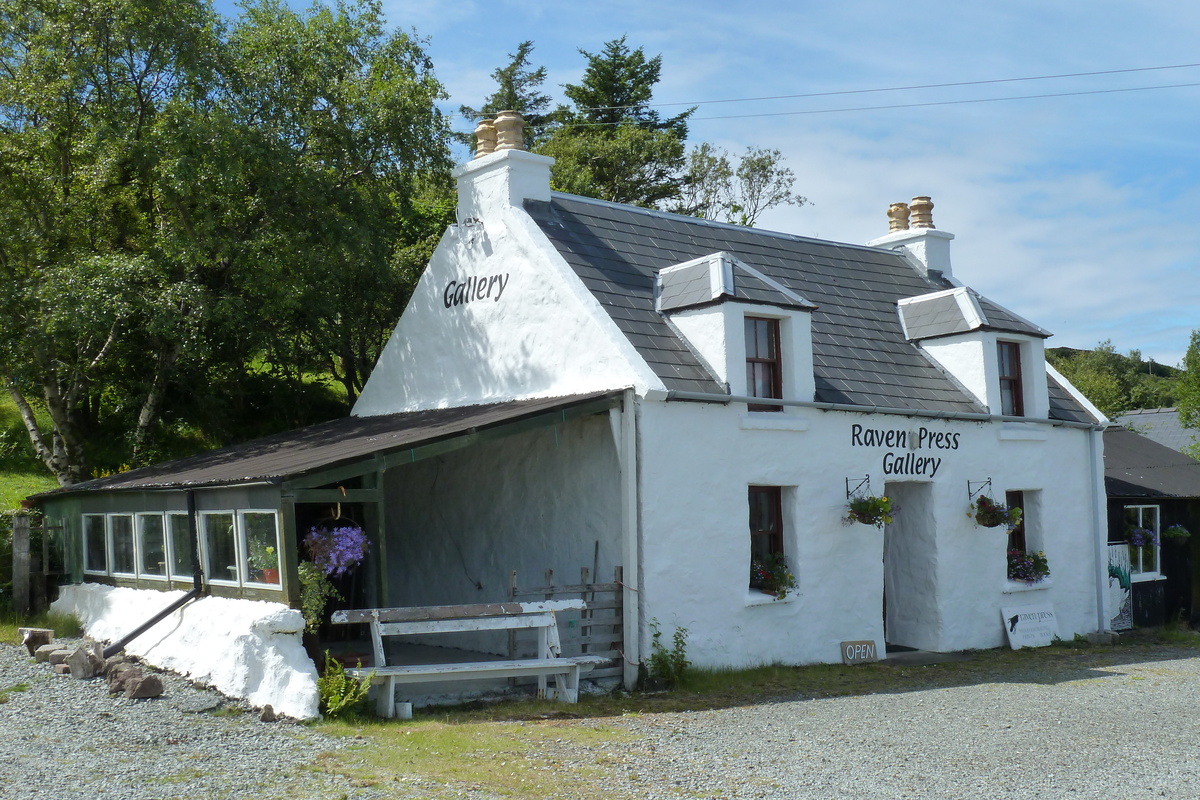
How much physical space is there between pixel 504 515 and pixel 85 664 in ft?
16.7

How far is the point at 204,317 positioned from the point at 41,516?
14.4ft

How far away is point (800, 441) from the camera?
1350cm

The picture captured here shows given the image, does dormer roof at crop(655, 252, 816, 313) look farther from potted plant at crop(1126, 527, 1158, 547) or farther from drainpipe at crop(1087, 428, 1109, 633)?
potted plant at crop(1126, 527, 1158, 547)

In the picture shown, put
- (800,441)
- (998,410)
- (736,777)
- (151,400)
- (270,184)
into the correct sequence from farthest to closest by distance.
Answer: (151,400) → (270,184) → (998,410) → (800,441) → (736,777)

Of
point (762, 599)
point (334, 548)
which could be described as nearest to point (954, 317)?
point (762, 599)

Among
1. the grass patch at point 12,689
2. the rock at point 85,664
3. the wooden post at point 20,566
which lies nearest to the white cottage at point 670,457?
the wooden post at point 20,566

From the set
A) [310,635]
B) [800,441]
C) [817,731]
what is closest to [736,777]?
[817,731]

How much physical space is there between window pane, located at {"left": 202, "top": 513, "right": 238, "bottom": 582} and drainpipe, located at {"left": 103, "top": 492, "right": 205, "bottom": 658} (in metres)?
0.18

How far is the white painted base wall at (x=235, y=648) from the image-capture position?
9.68 m

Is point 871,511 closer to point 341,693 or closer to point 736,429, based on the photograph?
point 736,429

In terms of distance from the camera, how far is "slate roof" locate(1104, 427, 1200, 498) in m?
18.2

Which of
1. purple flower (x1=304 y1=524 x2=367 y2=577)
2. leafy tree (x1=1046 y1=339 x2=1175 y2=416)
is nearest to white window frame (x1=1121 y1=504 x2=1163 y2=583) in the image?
purple flower (x1=304 y1=524 x2=367 y2=577)

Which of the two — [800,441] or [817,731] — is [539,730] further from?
[800,441]

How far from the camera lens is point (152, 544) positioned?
43.4 feet
